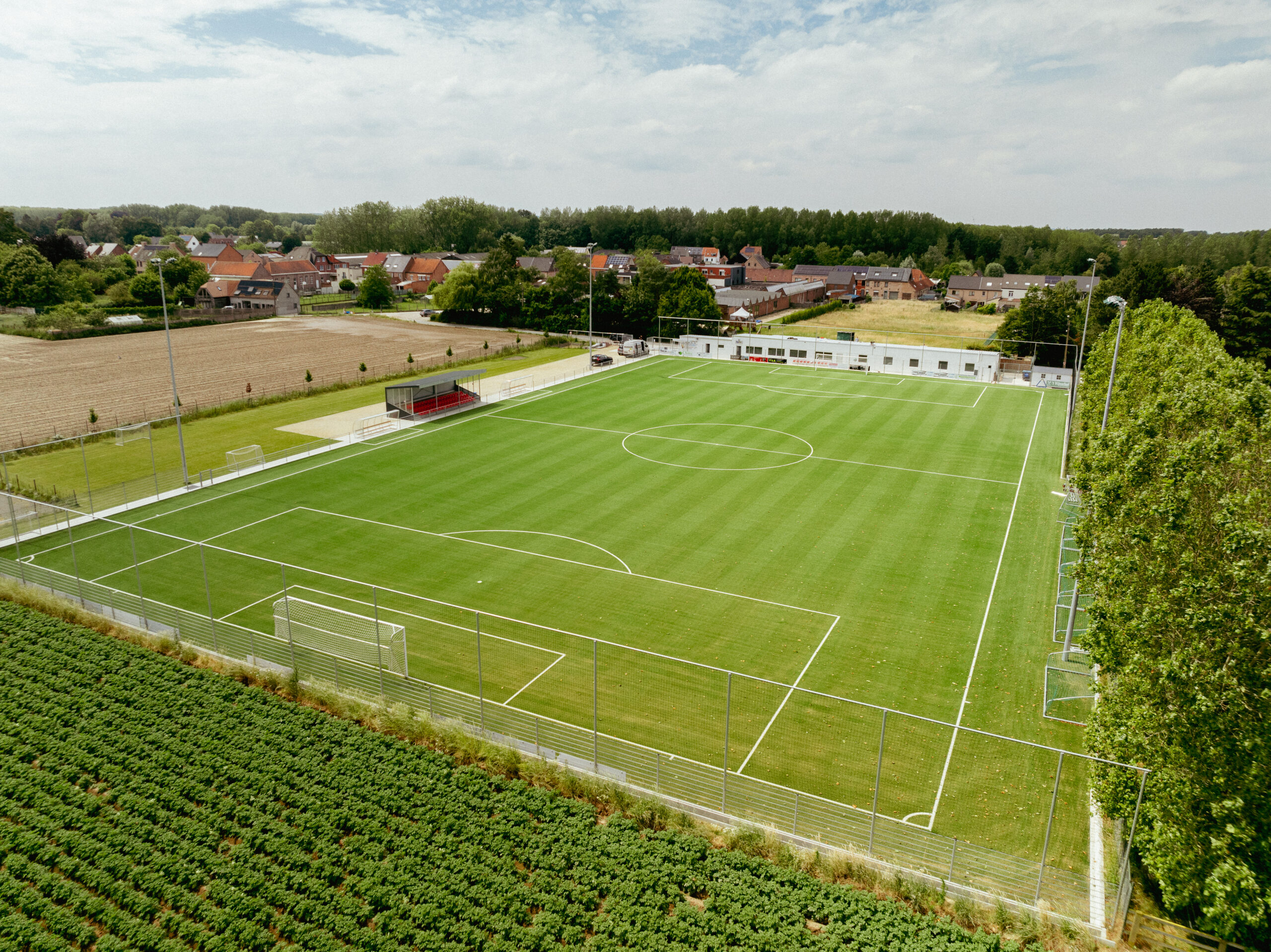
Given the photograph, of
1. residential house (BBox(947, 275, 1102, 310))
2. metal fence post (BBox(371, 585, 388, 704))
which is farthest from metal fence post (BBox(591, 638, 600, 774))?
residential house (BBox(947, 275, 1102, 310))

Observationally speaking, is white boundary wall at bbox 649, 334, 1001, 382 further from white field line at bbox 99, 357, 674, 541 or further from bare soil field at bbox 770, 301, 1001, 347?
bare soil field at bbox 770, 301, 1001, 347

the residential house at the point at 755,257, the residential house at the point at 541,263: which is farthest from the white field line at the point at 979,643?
the residential house at the point at 755,257

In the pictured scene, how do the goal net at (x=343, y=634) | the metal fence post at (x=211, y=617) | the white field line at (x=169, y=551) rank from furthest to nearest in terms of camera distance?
1. the white field line at (x=169, y=551)
2. the metal fence post at (x=211, y=617)
3. the goal net at (x=343, y=634)

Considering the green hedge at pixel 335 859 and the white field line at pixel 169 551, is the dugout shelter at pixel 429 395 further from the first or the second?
the green hedge at pixel 335 859

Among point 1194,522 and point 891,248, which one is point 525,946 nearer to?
point 1194,522

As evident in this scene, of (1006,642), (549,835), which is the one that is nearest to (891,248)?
(1006,642)

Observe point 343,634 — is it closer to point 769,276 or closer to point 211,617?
point 211,617
